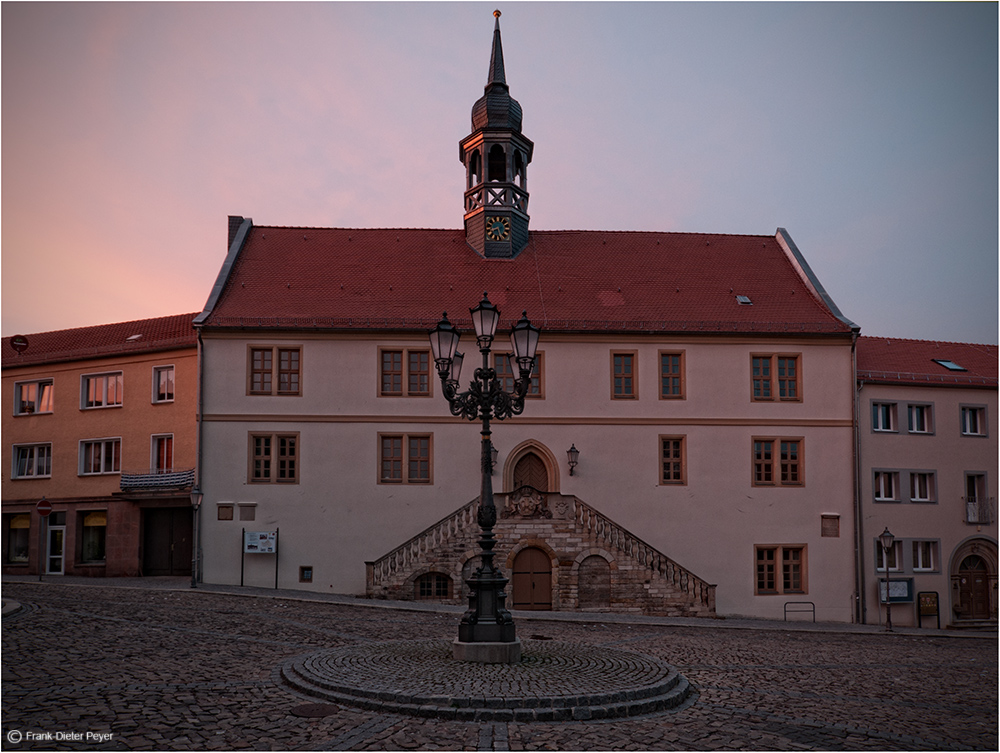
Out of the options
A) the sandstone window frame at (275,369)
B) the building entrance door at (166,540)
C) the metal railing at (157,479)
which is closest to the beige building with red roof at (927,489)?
the sandstone window frame at (275,369)

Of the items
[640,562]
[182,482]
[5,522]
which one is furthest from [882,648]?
[5,522]

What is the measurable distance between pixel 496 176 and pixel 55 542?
2030 cm

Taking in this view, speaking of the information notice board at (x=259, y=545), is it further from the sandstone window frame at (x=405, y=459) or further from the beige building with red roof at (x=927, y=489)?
the beige building with red roof at (x=927, y=489)

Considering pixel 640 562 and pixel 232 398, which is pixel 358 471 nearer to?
pixel 232 398

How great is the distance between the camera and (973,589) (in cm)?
3219

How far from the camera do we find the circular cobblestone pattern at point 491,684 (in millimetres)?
10398

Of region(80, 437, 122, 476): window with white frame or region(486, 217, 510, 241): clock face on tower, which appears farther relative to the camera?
region(486, 217, 510, 241): clock face on tower

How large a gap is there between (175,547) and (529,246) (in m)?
16.3

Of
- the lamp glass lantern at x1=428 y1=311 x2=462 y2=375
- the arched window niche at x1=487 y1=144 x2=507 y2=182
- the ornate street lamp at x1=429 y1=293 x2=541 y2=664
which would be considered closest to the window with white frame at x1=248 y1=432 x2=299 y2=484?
the arched window niche at x1=487 y1=144 x2=507 y2=182

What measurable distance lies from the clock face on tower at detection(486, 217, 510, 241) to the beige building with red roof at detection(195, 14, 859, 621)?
7.06ft

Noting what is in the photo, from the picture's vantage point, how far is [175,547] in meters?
30.8

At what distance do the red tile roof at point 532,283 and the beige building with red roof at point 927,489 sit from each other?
386 cm

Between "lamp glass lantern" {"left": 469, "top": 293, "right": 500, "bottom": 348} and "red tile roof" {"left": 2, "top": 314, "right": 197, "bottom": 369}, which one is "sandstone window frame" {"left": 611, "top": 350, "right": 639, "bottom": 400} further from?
"lamp glass lantern" {"left": 469, "top": 293, "right": 500, "bottom": 348}

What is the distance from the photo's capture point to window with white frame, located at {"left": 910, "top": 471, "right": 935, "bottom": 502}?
105 feet
